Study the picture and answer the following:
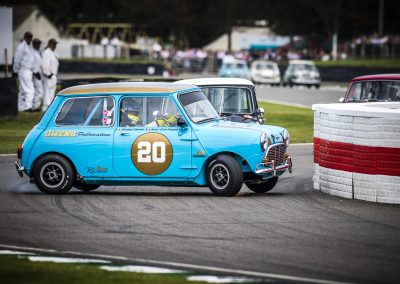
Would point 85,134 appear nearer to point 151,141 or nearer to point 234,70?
point 151,141

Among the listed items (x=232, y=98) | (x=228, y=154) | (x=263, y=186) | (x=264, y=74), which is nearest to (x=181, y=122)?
(x=228, y=154)

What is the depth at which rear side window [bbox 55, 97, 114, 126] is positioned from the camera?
595 inches

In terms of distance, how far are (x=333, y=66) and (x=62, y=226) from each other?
2160 inches

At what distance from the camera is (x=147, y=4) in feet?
413

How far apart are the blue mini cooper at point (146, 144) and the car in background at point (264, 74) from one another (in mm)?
46721

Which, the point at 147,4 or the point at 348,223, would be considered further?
the point at 147,4

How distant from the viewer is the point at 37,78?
103 feet

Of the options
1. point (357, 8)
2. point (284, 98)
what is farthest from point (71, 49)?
point (284, 98)

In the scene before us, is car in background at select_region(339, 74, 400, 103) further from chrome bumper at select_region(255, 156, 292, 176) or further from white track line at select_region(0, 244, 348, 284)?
white track line at select_region(0, 244, 348, 284)

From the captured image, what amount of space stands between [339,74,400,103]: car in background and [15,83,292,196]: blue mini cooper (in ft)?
20.7

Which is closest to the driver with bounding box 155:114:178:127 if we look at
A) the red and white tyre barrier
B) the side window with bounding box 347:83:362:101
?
the red and white tyre barrier

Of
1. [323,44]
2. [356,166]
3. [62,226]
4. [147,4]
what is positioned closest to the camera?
[62,226]

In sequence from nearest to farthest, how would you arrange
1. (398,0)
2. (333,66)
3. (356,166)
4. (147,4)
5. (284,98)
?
(356,166) < (284,98) < (333,66) < (398,0) < (147,4)

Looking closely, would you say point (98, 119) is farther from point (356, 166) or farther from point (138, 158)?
point (356, 166)
